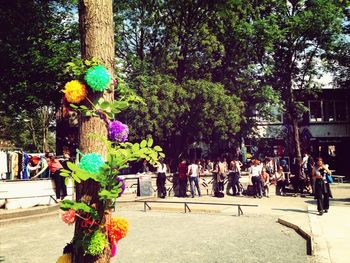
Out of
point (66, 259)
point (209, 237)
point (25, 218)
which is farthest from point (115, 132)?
point (25, 218)

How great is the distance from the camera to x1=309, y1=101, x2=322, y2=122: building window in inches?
1431

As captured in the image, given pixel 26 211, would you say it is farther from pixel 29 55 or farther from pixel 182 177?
pixel 29 55

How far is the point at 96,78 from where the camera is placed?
2.65 metres

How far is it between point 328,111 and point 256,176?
75.2 feet

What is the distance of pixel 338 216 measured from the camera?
36.0 ft

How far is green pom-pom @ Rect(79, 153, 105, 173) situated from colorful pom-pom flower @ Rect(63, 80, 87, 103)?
447 mm

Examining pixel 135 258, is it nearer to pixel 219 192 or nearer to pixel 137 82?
pixel 219 192

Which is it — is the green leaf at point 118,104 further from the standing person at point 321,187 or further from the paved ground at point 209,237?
the standing person at point 321,187

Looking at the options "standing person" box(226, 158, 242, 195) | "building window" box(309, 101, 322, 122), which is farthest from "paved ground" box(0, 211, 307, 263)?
"building window" box(309, 101, 322, 122)

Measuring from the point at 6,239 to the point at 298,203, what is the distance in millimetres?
10806

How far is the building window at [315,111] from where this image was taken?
36.3 m

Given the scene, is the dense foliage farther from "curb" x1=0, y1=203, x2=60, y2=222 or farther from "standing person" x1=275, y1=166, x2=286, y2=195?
"curb" x1=0, y1=203, x2=60, y2=222

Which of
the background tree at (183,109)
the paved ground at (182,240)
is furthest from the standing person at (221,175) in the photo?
the background tree at (183,109)

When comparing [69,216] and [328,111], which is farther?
[328,111]
